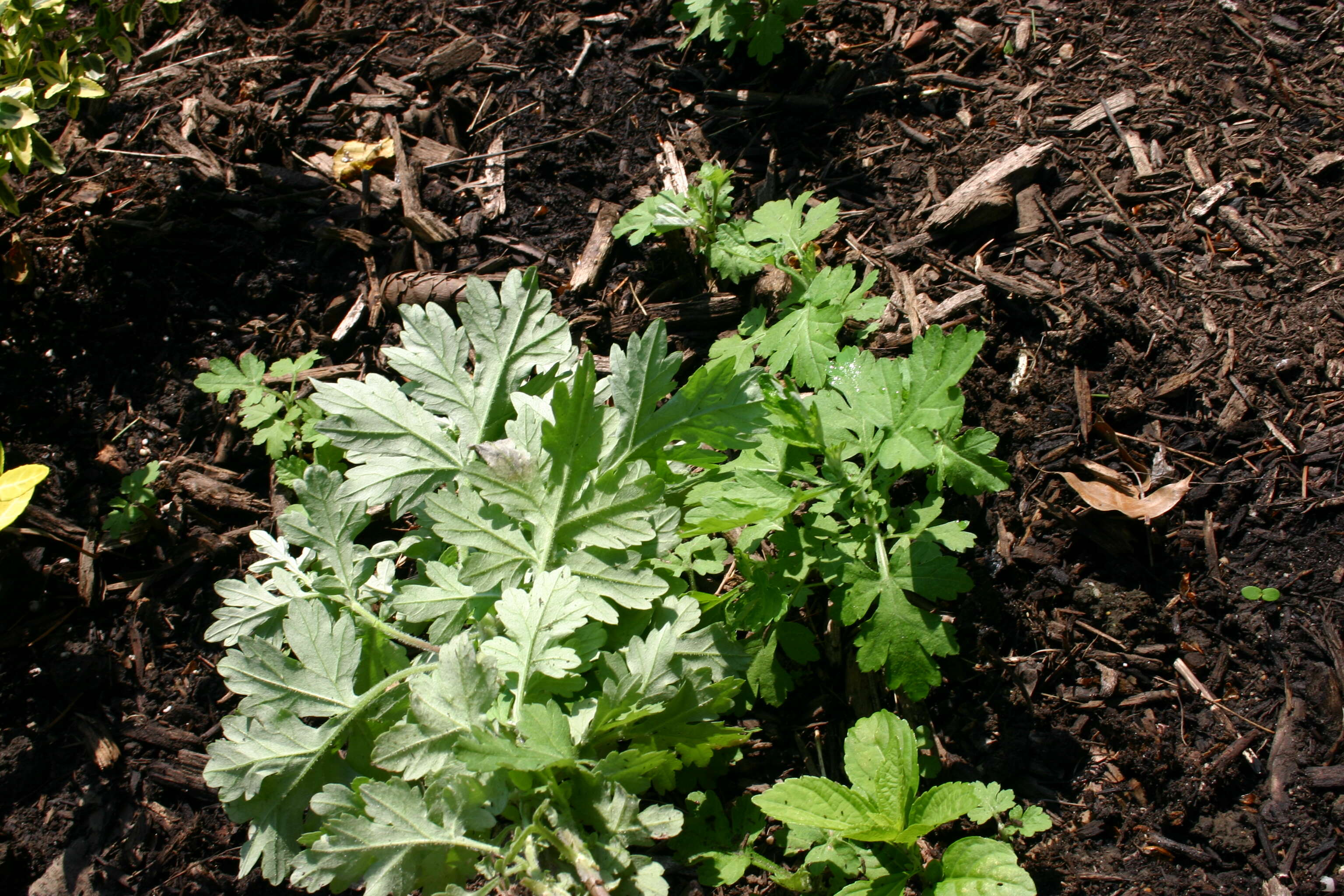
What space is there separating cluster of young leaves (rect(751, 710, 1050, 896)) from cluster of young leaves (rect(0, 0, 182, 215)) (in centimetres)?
314

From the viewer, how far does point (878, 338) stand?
3062 millimetres

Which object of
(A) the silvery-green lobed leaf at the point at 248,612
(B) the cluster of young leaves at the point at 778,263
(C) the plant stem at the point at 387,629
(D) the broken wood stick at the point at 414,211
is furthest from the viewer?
(D) the broken wood stick at the point at 414,211

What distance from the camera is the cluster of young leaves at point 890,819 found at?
6.66ft

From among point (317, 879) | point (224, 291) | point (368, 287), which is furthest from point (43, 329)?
point (317, 879)

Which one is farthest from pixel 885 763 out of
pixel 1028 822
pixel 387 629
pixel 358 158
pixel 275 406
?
pixel 358 158

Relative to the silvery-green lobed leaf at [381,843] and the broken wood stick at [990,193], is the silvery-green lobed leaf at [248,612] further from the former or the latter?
the broken wood stick at [990,193]

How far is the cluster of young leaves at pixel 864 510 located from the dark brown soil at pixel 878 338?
37 cm

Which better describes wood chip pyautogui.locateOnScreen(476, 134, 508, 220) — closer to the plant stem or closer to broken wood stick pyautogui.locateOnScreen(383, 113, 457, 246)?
broken wood stick pyautogui.locateOnScreen(383, 113, 457, 246)

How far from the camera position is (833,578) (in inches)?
92.6

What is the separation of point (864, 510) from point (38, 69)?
3232mm

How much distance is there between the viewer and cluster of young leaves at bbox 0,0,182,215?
9.05ft

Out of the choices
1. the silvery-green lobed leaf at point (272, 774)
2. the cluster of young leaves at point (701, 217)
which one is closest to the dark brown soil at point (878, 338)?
the cluster of young leaves at point (701, 217)

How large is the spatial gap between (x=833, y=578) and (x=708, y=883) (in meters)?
0.88

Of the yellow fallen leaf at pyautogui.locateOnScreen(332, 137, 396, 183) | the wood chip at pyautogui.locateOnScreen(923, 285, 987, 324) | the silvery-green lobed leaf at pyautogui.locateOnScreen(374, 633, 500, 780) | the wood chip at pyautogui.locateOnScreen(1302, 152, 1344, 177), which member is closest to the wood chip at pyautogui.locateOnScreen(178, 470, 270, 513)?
the yellow fallen leaf at pyautogui.locateOnScreen(332, 137, 396, 183)
